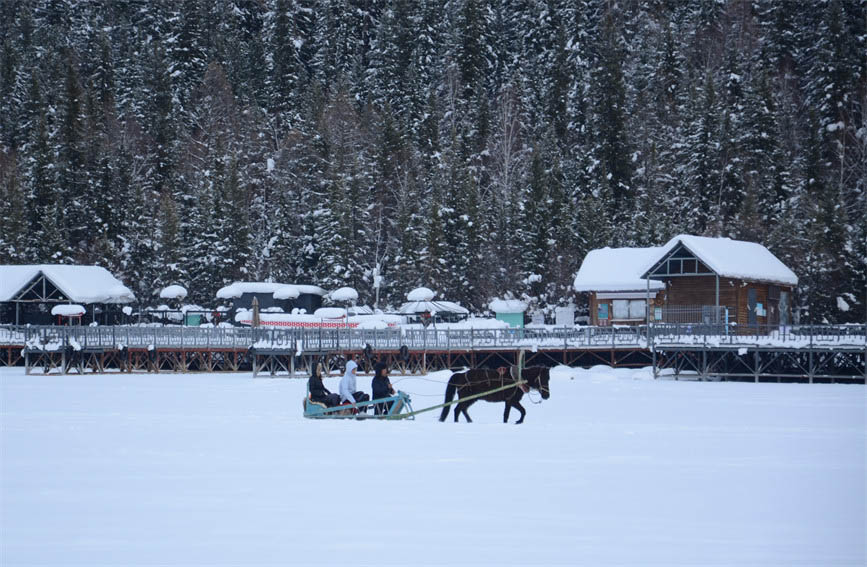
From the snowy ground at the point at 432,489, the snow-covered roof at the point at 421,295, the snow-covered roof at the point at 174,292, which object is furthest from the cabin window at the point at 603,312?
the snowy ground at the point at 432,489

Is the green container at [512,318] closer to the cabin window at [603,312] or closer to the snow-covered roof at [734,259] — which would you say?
the cabin window at [603,312]

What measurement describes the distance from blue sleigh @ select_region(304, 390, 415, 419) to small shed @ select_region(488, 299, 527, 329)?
3636 cm

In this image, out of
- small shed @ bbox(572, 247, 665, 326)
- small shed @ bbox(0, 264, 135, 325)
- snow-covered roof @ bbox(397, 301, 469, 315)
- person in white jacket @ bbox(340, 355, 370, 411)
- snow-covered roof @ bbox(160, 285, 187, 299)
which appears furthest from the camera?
snow-covered roof @ bbox(160, 285, 187, 299)

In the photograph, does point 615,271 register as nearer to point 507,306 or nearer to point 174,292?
point 507,306

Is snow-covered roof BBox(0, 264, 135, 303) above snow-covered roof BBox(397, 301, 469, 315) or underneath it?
above

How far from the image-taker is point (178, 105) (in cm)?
8694

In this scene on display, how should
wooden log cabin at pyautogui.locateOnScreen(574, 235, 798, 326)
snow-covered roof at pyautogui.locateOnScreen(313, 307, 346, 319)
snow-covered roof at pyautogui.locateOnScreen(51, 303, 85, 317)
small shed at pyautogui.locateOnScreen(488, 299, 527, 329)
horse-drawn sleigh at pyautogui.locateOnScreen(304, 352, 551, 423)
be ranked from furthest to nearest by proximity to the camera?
small shed at pyautogui.locateOnScreen(488, 299, 527, 329) < snow-covered roof at pyautogui.locateOnScreen(51, 303, 85, 317) < snow-covered roof at pyautogui.locateOnScreen(313, 307, 346, 319) < wooden log cabin at pyautogui.locateOnScreen(574, 235, 798, 326) < horse-drawn sleigh at pyautogui.locateOnScreen(304, 352, 551, 423)

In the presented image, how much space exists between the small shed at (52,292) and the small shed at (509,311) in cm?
2257

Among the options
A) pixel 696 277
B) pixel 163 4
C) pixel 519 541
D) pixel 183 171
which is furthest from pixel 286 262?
pixel 519 541

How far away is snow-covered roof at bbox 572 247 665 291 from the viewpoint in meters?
48.3

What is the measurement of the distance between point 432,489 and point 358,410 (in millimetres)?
8729

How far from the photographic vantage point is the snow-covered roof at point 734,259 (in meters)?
42.7

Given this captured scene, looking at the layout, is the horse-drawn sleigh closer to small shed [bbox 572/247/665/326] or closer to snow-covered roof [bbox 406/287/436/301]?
small shed [bbox 572/247/665/326]

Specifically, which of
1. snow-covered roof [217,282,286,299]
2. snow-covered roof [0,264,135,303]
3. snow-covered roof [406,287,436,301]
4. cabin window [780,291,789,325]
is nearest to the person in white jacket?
snow-covered roof [406,287,436,301]
